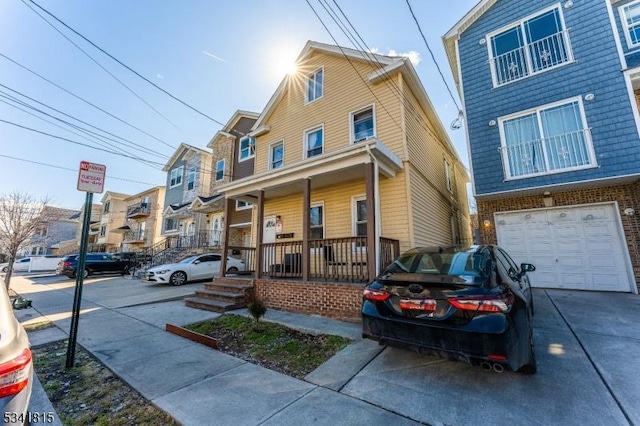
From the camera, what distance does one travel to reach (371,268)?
6207 millimetres

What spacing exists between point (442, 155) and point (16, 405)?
14813mm

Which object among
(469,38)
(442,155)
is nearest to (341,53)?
(469,38)

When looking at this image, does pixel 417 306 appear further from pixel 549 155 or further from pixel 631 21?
pixel 631 21

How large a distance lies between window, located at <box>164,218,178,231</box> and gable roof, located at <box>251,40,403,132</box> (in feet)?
47.5

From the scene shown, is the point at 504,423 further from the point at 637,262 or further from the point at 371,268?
the point at 637,262

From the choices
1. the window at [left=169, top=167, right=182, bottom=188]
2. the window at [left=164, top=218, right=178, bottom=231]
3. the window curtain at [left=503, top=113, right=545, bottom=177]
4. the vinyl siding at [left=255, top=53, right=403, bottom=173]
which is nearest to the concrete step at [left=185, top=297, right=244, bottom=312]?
the vinyl siding at [left=255, top=53, right=403, bottom=173]

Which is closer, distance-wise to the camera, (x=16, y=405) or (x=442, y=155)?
(x=16, y=405)

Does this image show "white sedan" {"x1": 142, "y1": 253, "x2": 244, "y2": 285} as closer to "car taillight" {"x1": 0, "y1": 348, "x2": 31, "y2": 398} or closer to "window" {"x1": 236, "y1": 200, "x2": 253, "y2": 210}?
"window" {"x1": 236, "y1": 200, "x2": 253, "y2": 210}

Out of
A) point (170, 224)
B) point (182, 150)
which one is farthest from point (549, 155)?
point (170, 224)

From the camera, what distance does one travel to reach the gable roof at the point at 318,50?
926 cm

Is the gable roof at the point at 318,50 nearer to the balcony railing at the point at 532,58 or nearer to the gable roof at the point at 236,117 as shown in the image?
the balcony railing at the point at 532,58

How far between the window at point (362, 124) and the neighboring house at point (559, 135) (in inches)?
150

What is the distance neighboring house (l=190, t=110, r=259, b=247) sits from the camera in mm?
16109

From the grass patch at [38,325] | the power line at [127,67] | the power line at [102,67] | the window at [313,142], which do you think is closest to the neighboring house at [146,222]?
the power line at [102,67]
